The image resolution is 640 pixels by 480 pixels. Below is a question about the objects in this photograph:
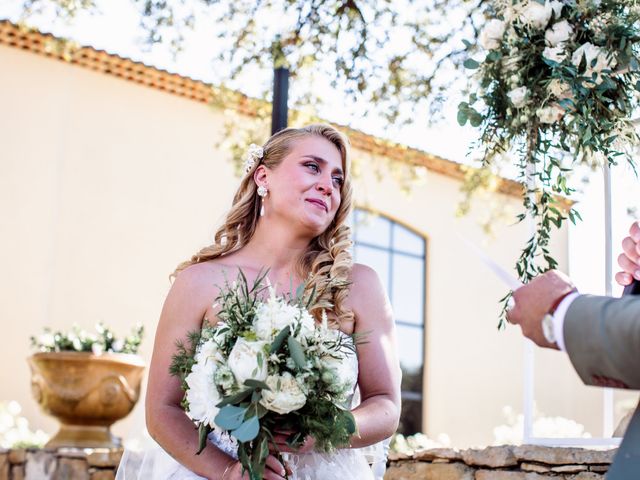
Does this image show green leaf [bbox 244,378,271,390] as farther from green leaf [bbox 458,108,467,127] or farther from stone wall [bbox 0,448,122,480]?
stone wall [bbox 0,448,122,480]

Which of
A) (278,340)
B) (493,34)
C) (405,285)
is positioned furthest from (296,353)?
(405,285)

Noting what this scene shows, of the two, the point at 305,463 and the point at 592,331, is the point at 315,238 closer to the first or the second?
the point at 305,463

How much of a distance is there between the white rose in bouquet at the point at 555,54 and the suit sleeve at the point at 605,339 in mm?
2238

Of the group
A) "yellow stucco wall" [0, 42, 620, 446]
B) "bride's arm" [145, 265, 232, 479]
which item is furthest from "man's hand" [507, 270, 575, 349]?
"yellow stucco wall" [0, 42, 620, 446]

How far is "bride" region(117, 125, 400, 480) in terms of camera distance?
10.00ft

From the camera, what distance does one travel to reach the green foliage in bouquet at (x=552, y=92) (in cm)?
362

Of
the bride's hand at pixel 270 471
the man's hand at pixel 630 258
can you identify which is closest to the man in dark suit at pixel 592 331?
the man's hand at pixel 630 258

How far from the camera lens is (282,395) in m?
2.43

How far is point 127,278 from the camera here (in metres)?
11.8

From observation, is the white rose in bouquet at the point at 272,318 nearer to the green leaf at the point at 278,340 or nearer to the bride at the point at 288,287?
the green leaf at the point at 278,340

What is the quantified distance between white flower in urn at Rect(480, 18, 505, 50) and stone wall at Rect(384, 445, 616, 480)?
1.80 meters

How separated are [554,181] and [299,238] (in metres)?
1.15

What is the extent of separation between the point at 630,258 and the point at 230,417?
1.13m

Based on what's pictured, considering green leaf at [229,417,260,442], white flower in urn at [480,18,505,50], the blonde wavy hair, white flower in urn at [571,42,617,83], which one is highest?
white flower in urn at [480,18,505,50]
